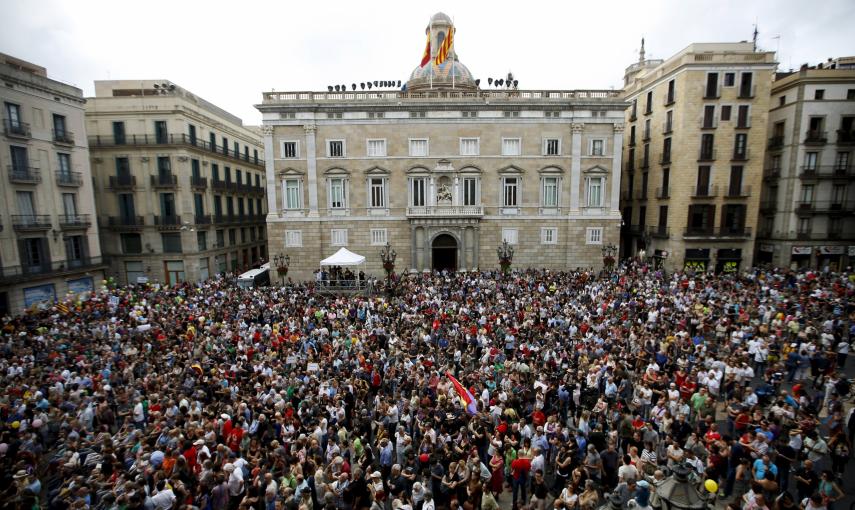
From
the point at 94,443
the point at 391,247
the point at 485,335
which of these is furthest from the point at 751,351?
the point at 391,247

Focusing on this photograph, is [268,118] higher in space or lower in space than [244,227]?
higher

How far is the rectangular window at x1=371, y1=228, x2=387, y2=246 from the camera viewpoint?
33.1 m

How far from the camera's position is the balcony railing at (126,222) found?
3331 centimetres

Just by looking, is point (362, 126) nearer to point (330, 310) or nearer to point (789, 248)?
point (330, 310)

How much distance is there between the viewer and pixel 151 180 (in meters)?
33.1

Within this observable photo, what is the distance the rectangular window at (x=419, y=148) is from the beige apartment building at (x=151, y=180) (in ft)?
59.6

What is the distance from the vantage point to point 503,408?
11.0 meters

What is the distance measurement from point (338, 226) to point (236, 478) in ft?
84.0

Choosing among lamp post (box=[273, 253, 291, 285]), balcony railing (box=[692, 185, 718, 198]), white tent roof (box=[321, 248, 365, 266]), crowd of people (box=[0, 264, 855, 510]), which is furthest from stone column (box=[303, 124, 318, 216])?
balcony railing (box=[692, 185, 718, 198])

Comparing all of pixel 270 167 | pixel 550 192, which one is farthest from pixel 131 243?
pixel 550 192

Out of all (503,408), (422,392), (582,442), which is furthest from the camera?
(422,392)

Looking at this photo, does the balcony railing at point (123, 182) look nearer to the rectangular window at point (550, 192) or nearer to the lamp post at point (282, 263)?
the lamp post at point (282, 263)

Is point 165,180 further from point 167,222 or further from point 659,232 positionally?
point 659,232

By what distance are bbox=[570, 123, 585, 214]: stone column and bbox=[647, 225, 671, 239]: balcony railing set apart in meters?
7.64
